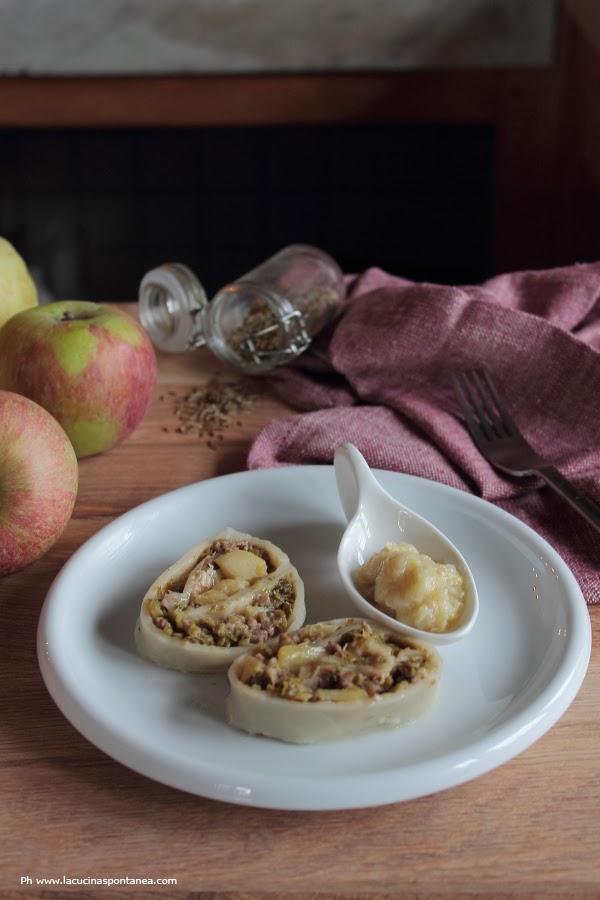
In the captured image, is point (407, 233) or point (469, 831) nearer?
point (469, 831)

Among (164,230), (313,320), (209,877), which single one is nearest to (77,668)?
(209,877)

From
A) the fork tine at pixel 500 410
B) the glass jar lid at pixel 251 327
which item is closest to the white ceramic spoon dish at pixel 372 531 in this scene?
the fork tine at pixel 500 410

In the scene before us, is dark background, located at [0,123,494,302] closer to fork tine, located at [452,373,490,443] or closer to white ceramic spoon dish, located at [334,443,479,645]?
fork tine, located at [452,373,490,443]

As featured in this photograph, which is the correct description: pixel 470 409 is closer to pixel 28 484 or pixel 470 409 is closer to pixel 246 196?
pixel 28 484

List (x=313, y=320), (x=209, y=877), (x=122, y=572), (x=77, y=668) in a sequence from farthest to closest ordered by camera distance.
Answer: (x=313, y=320) < (x=122, y=572) < (x=77, y=668) < (x=209, y=877)

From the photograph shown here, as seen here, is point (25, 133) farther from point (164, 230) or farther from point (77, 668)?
point (77, 668)

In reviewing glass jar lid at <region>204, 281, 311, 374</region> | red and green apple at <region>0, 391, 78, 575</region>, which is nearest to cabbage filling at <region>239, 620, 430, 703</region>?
red and green apple at <region>0, 391, 78, 575</region>
